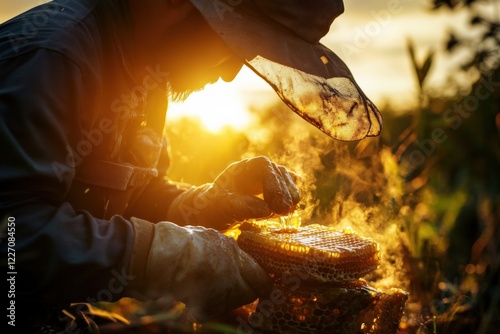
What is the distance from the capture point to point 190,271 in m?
1.86

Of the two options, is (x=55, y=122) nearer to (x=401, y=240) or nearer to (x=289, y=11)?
(x=289, y=11)

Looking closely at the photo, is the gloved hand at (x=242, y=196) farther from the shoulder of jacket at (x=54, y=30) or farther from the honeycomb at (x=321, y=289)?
the shoulder of jacket at (x=54, y=30)

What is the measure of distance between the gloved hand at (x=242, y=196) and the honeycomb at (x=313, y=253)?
5.5 inches

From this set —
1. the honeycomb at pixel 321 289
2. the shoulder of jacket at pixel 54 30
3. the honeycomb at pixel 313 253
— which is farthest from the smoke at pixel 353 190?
the shoulder of jacket at pixel 54 30

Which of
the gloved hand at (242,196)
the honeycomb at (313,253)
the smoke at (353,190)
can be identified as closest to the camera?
the honeycomb at (313,253)

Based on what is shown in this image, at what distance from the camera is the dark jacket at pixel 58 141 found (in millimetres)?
1676

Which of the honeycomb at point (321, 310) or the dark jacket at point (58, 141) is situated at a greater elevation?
the dark jacket at point (58, 141)

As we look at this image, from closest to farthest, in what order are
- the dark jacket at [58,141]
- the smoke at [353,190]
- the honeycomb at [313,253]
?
the dark jacket at [58,141], the honeycomb at [313,253], the smoke at [353,190]

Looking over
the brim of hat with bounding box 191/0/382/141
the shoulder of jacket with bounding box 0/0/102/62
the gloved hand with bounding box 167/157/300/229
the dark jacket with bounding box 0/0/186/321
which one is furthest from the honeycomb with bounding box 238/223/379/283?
the shoulder of jacket with bounding box 0/0/102/62

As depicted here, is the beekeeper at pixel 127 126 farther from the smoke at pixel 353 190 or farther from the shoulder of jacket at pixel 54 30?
the smoke at pixel 353 190

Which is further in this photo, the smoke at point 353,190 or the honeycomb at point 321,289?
the smoke at point 353,190

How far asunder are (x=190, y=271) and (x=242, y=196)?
682 millimetres

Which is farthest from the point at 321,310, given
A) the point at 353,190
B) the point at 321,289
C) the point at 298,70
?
the point at 353,190

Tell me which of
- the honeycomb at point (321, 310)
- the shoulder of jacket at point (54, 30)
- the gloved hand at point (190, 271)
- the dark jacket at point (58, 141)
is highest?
the shoulder of jacket at point (54, 30)
